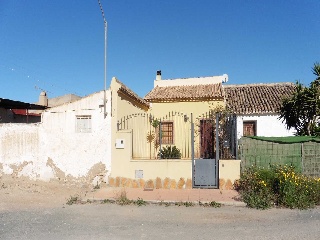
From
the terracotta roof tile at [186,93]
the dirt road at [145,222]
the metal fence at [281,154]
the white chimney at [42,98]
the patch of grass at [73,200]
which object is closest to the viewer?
the dirt road at [145,222]

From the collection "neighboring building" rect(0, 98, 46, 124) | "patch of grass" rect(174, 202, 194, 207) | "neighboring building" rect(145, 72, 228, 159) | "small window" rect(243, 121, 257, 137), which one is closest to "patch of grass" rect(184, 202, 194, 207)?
"patch of grass" rect(174, 202, 194, 207)

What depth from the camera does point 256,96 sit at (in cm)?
1708

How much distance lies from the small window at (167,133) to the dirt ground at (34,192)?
686 cm

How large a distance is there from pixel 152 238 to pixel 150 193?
343 centimetres

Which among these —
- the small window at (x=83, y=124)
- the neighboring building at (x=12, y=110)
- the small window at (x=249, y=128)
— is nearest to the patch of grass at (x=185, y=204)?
the small window at (x=83, y=124)

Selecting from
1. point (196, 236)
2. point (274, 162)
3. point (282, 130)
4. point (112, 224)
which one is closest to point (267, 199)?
point (274, 162)

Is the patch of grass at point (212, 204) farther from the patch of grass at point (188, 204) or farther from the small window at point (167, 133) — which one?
the small window at point (167, 133)

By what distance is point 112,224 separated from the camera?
5.79 meters

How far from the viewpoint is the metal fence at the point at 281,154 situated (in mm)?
8625

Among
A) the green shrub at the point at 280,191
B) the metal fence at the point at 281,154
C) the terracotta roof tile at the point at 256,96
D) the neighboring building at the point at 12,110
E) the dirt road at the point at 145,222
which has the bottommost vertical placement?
the dirt road at the point at 145,222

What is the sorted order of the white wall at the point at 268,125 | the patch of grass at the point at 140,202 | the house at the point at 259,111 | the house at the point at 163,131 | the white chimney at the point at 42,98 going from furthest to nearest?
1. the white chimney at the point at 42,98
2. the house at the point at 259,111
3. the white wall at the point at 268,125
4. the house at the point at 163,131
5. the patch of grass at the point at 140,202

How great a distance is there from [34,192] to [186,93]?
36.7 feet

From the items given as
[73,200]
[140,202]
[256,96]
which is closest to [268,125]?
[256,96]

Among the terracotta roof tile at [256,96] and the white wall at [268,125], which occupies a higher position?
the terracotta roof tile at [256,96]
